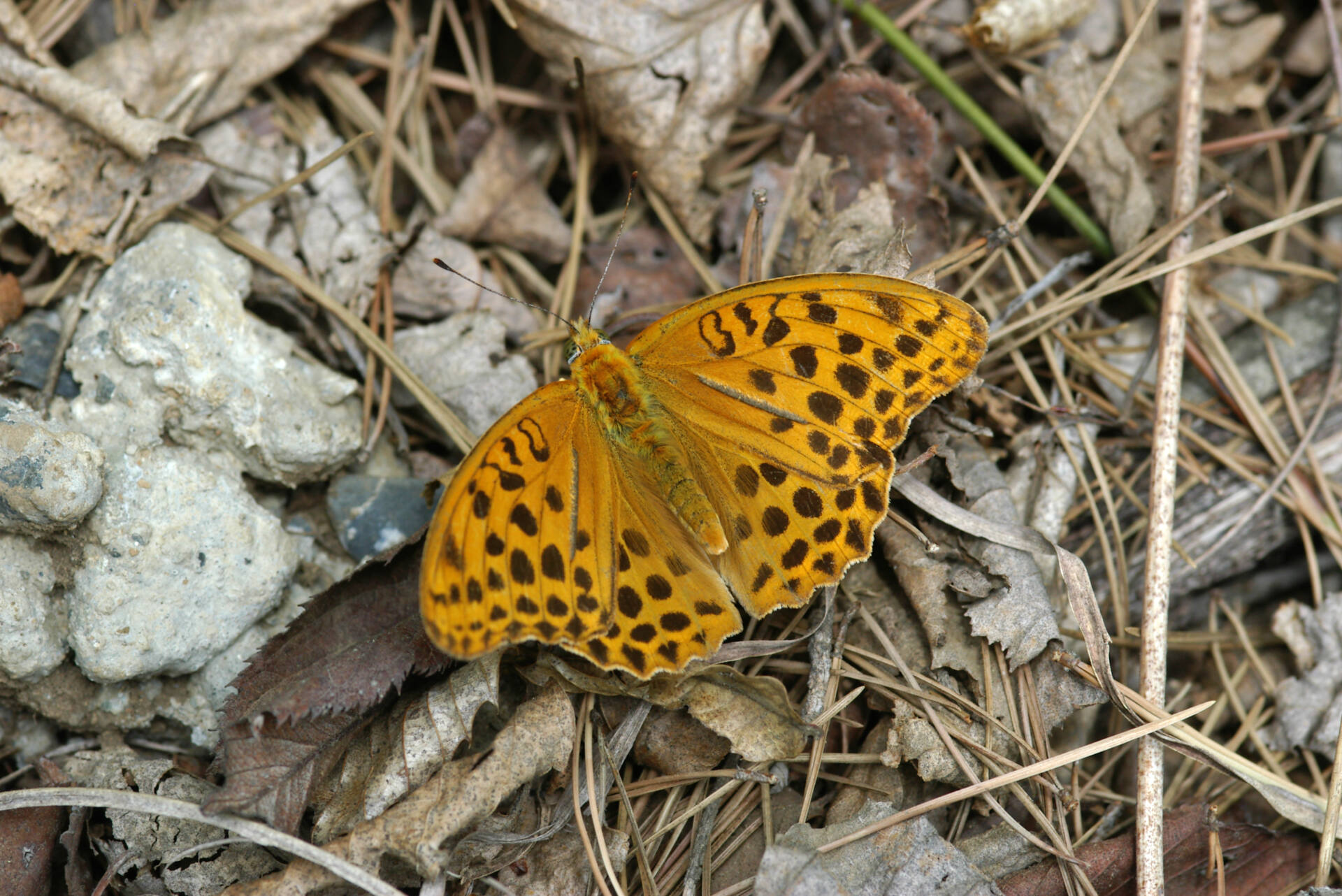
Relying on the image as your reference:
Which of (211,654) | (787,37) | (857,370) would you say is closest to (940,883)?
(857,370)

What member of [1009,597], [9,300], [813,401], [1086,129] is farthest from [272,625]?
[1086,129]

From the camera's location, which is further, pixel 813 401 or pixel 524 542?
pixel 813 401

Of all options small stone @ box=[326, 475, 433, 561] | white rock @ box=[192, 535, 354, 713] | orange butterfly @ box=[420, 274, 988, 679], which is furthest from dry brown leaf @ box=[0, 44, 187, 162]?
orange butterfly @ box=[420, 274, 988, 679]

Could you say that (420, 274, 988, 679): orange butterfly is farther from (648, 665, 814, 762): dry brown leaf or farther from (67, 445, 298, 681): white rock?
(67, 445, 298, 681): white rock

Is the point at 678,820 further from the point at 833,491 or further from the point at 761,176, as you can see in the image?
the point at 761,176

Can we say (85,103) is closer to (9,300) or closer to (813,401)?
(9,300)
